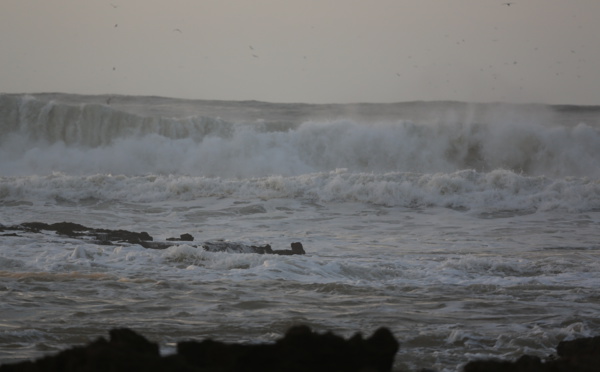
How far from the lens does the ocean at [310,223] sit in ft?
23.6

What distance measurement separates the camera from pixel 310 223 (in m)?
17.4

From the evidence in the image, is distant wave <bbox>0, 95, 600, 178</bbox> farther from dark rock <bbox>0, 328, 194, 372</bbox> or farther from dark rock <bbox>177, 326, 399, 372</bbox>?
dark rock <bbox>0, 328, 194, 372</bbox>

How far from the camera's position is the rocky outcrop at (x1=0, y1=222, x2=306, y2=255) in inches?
460

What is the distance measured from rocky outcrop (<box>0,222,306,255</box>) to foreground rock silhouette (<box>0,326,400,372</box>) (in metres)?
7.58

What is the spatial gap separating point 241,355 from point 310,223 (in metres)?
13.7

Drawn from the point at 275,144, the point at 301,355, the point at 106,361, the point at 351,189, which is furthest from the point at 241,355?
the point at 275,144

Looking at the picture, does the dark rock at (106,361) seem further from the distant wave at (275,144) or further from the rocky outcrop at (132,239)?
the distant wave at (275,144)

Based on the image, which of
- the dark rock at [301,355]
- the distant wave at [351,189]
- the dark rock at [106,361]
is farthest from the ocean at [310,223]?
the dark rock at [106,361]

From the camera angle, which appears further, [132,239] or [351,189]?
[351,189]

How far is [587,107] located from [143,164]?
68.6ft

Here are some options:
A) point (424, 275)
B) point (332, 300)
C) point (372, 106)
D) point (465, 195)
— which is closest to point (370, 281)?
point (424, 275)

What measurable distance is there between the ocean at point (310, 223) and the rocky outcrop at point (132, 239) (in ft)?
0.82

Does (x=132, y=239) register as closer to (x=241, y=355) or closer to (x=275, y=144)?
(x=241, y=355)

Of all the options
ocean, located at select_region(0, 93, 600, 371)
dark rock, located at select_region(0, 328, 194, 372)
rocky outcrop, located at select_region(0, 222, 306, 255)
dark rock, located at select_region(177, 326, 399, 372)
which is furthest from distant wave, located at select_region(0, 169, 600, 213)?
dark rock, located at select_region(0, 328, 194, 372)
